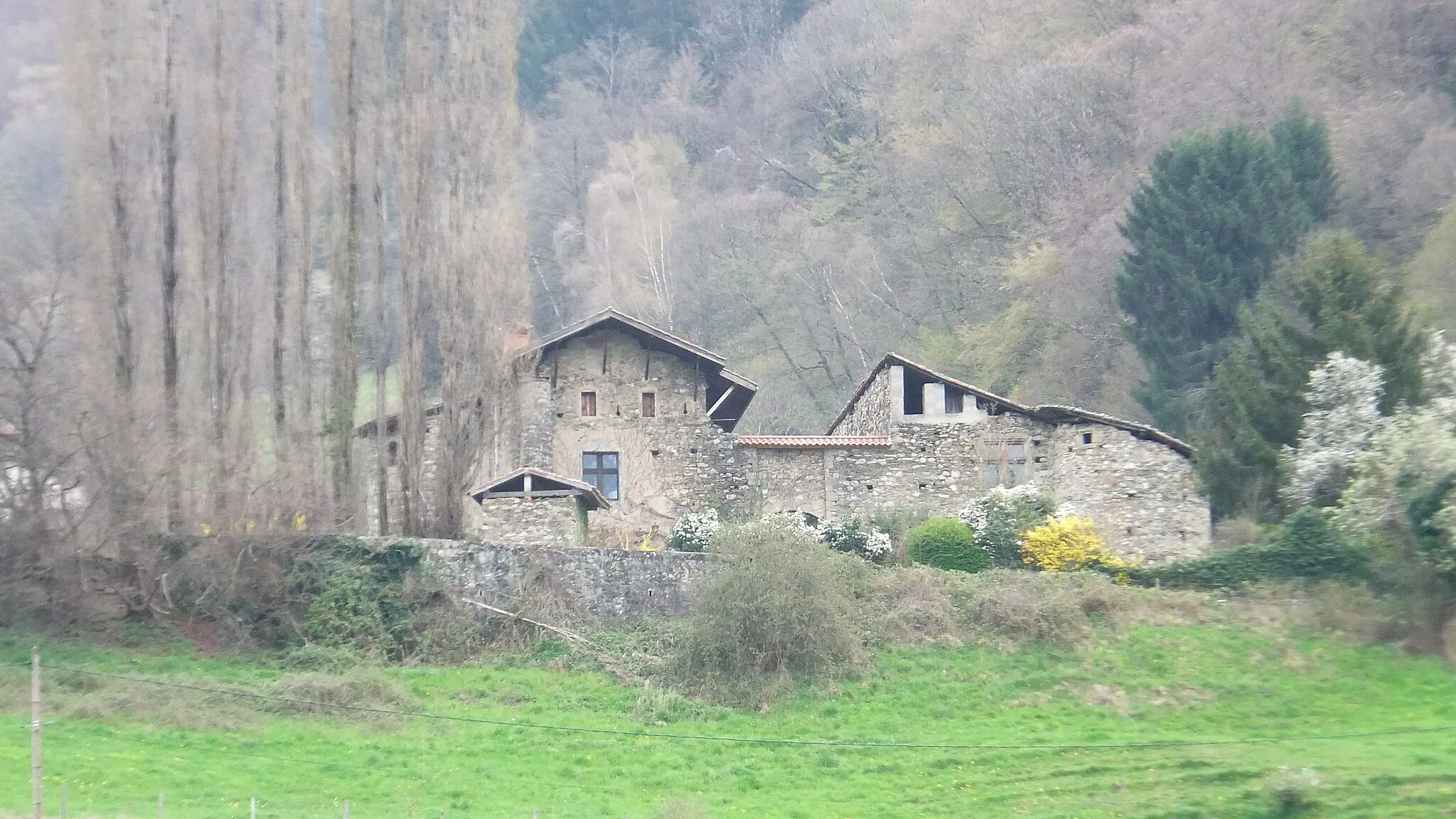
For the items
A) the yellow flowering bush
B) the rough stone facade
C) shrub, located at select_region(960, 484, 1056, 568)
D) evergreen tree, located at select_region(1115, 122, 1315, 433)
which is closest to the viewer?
the yellow flowering bush

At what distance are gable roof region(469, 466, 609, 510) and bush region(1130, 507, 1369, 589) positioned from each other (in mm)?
12016

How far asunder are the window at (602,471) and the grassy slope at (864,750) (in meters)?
8.93

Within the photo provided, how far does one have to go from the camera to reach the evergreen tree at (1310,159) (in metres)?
41.3

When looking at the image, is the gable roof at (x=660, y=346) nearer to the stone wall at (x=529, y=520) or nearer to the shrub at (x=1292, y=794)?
the stone wall at (x=529, y=520)

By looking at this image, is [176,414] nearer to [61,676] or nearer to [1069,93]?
[61,676]

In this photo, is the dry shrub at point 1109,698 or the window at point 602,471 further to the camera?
the window at point 602,471

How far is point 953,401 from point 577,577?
10739 mm

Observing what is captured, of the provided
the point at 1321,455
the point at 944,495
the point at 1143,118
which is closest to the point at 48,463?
the point at 944,495

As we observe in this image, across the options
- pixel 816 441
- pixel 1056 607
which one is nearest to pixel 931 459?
pixel 816 441

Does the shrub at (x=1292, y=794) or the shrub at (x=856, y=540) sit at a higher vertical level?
the shrub at (x=856, y=540)

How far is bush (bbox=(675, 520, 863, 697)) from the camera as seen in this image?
26.1 metres

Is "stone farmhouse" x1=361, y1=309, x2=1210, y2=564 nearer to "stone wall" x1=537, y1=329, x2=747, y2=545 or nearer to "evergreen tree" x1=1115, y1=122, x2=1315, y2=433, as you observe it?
"stone wall" x1=537, y1=329, x2=747, y2=545

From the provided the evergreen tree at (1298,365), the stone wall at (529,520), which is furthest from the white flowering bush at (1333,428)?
the stone wall at (529,520)

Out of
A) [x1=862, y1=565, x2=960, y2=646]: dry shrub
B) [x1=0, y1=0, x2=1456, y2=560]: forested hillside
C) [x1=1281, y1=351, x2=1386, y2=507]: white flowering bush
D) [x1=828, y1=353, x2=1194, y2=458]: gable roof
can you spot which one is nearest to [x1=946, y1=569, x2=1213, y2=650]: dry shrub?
[x1=862, y1=565, x2=960, y2=646]: dry shrub
